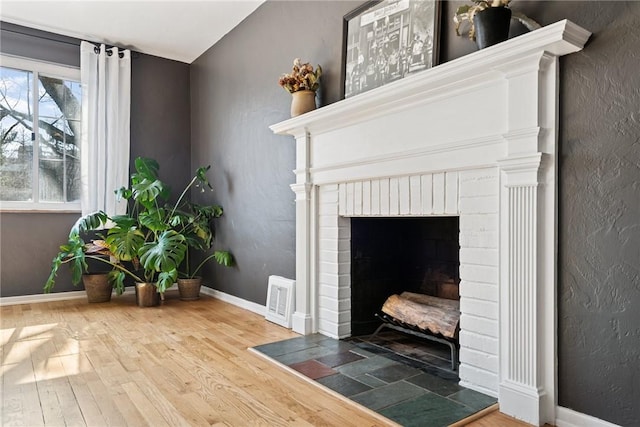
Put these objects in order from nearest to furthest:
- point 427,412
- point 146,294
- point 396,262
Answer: point 427,412 → point 396,262 → point 146,294

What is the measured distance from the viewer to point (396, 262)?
2.97 meters

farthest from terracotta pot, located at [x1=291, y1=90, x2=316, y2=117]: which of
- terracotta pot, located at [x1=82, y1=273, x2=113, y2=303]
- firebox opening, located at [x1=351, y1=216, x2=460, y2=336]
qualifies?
terracotta pot, located at [x1=82, y1=273, x2=113, y2=303]

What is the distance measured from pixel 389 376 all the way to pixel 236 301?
2122 mm

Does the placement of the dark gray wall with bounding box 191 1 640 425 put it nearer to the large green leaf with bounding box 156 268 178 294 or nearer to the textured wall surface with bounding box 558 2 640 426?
the textured wall surface with bounding box 558 2 640 426

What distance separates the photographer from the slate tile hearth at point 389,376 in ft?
5.71

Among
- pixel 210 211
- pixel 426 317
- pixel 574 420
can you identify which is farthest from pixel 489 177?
pixel 210 211

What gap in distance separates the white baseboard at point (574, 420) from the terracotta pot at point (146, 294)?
323 centimetres

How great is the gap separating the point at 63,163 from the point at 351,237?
311 centimetres

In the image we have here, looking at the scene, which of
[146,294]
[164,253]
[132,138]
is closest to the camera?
[164,253]

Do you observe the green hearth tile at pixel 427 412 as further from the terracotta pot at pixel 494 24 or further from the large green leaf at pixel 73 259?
the large green leaf at pixel 73 259

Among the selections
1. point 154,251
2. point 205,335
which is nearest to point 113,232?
point 154,251

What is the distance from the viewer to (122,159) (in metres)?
4.31

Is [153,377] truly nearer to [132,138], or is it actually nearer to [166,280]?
[166,280]

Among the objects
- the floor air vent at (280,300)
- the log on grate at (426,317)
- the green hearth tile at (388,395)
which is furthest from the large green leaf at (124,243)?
the green hearth tile at (388,395)
